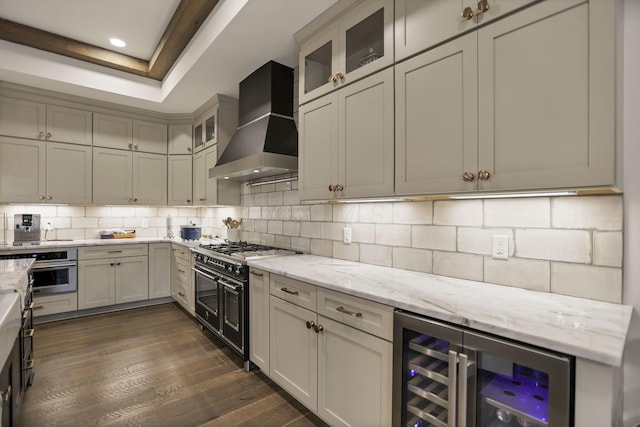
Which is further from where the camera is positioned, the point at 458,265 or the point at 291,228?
the point at 291,228

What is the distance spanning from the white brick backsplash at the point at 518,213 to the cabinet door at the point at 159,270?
398 cm

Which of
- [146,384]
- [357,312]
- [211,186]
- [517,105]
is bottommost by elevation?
[146,384]

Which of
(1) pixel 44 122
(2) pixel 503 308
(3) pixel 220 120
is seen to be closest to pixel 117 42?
(3) pixel 220 120

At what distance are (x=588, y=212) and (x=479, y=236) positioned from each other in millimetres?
478

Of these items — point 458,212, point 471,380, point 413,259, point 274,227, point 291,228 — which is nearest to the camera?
point 471,380

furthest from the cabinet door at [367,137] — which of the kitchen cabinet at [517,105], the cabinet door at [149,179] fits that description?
the cabinet door at [149,179]

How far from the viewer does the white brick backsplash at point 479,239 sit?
1.61m

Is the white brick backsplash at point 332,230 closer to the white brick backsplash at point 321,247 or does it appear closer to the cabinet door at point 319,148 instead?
the white brick backsplash at point 321,247

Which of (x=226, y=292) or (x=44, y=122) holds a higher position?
(x=44, y=122)

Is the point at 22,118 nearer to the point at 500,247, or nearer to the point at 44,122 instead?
the point at 44,122

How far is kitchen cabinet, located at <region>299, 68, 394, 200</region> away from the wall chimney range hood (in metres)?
0.34

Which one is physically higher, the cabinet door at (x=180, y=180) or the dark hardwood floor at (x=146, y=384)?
the cabinet door at (x=180, y=180)

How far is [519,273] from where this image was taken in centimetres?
155

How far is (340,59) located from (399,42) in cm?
48
